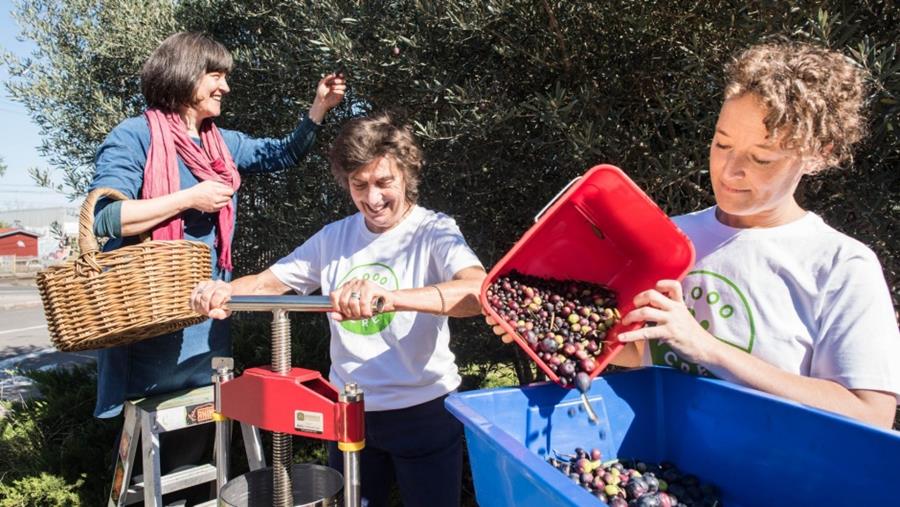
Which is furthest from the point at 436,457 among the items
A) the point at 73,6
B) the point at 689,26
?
the point at 73,6

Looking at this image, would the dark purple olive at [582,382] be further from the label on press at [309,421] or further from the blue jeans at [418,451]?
the blue jeans at [418,451]

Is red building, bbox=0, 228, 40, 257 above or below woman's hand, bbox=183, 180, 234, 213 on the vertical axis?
below

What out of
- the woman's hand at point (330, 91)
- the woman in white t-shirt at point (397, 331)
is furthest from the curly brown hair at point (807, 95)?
the woman's hand at point (330, 91)

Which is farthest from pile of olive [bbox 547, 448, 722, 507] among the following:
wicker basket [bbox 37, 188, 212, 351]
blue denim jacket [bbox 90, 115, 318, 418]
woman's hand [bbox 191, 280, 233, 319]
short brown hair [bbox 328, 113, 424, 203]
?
blue denim jacket [bbox 90, 115, 318, 418]

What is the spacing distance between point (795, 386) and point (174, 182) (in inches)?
82.7

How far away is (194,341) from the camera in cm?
253

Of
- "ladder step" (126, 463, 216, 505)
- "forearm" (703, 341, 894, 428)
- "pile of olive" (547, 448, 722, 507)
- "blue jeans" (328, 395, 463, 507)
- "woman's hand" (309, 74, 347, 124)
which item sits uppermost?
"woman's hand" (309, 74, 347, 124)

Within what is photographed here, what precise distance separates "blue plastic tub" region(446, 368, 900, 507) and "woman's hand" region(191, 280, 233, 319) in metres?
0.80

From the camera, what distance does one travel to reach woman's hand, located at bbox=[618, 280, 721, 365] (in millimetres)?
1246

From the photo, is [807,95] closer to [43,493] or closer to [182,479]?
[182,479]

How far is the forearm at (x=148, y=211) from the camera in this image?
2188 millimetres

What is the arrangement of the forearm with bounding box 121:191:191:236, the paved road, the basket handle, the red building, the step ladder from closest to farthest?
1. the basket handle
2. the forearm with bounding box 121:191:191:236
3. the step ladder
4. the paved road
5. the red building

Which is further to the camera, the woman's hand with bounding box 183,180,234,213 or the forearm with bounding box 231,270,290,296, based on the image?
the woman's hand with bounding box 183,180,234,213

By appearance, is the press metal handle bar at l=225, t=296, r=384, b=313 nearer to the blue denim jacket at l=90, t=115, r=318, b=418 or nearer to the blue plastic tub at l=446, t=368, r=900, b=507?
the blue plastic tub at l=446, t=368, r=900, b=507
